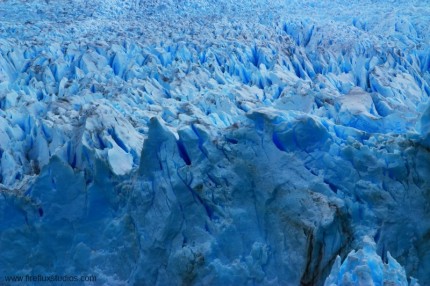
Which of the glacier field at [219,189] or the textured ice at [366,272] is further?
the glacier field at [219,189]

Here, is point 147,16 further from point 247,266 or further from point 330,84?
point 247,266

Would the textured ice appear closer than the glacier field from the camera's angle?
Yes

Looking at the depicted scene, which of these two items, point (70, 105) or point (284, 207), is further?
point (70, 105)

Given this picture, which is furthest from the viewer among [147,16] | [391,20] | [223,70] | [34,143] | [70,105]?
[147,16]

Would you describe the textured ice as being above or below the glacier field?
above

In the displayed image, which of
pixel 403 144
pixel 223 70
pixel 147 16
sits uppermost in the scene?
pixel 403 144

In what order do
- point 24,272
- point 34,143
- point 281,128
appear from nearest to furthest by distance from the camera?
point 281,128 < point 24,272 < point 34,143

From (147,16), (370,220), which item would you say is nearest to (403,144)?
(370,220)

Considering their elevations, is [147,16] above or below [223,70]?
below

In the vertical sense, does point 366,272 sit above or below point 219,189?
above

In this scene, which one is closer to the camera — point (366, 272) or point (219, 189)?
point (366, 272)

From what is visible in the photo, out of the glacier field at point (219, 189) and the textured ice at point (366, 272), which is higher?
the textured ice at point (366, 272)
